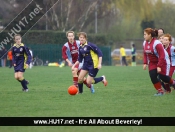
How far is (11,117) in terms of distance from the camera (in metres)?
8.84

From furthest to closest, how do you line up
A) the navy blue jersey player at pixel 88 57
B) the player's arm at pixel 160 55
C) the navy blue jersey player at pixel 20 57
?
the navy blue jersey player at pixel 20 57, the navy blue jersey player at pixel 88 57, the player's arm at pixel 160 55

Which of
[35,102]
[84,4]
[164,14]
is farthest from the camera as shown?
[164,14]

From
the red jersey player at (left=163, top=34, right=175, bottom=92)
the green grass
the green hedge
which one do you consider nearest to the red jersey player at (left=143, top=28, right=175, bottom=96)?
the green grass

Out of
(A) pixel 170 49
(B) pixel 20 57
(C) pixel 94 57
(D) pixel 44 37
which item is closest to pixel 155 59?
(A) pixel 170 49

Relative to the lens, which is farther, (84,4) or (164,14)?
(164,14)

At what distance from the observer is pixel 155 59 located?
501 inches

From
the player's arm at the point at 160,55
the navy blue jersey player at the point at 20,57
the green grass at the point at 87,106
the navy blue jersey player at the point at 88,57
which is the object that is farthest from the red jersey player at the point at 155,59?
the navy blue jersey player at the point at 20,57

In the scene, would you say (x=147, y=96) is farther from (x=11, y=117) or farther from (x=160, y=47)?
(x=11, y=117)

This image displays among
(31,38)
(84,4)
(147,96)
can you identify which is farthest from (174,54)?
(84,4)

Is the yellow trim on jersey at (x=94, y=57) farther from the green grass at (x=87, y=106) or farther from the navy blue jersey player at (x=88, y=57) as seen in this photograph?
the green grass at (x=87, y=106)

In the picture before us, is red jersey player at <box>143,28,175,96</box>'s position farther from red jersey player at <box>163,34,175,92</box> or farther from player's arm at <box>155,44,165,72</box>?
red jersey player at <box>163,34,175,92</box>

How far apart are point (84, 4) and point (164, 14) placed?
12.1 meters

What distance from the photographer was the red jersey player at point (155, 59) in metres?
12.4

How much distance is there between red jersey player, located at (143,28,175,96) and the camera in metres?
12.4
